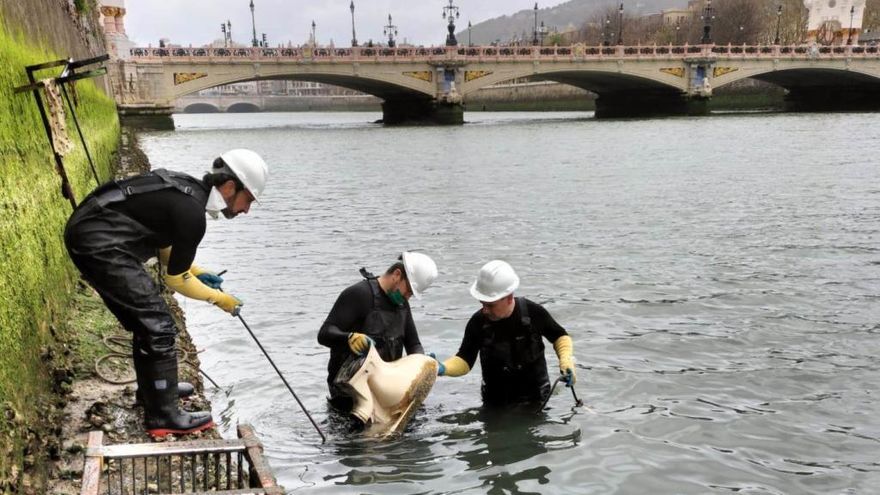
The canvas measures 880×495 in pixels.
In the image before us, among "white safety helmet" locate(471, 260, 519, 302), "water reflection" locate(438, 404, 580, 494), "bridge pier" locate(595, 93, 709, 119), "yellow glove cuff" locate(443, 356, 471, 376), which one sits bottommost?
"bridge pier" locate(595, 93, 709, 119)

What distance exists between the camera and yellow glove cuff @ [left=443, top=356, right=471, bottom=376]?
20.4ft

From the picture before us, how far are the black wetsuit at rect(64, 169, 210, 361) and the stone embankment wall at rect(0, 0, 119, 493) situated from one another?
0.44 metres

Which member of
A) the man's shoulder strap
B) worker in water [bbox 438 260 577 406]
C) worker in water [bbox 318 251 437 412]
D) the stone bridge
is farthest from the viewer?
the stone bridge

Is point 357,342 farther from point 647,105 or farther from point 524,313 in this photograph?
point 647,105

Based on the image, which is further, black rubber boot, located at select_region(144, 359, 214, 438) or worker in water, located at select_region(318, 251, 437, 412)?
worker in water, located at select_region(318, 251, 437, 412)

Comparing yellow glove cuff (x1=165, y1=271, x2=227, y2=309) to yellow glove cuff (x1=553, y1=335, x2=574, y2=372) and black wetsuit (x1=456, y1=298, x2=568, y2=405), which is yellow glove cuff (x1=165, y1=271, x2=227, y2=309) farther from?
yellow glove cuff (x1=553, y1=335, x2=574, y2=372)

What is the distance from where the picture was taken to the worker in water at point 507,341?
590 centimetres

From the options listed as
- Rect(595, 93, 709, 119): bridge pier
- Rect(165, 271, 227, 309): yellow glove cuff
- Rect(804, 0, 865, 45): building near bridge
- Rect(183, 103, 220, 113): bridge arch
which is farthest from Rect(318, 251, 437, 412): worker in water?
Rect(183, 103, 220, 113): bridge arch

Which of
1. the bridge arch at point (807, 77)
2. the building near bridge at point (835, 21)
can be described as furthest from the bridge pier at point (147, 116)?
the building near bridge at point (835, 21)

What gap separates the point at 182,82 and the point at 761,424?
55.6 m

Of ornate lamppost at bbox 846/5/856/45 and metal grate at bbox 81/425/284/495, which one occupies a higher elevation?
ornate lamppost at bbox 846/5/856/45

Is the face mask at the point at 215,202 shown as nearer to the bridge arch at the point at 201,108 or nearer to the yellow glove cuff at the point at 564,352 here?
the yellow glove cuff at the point at 564,352

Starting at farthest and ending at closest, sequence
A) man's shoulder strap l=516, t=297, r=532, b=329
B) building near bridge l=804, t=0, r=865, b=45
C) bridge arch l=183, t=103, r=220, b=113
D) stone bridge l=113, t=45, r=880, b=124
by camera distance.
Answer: bridge arch l=183, t=103, r=220, b=113 < building near bridge l=804, t=0, r=865, b=45 < stone bridge l=113, t=45, r=880, b=124 < man's shoulder strap l=516, t=297, r=532, b=329

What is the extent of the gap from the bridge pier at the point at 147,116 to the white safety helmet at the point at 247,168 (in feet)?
176
